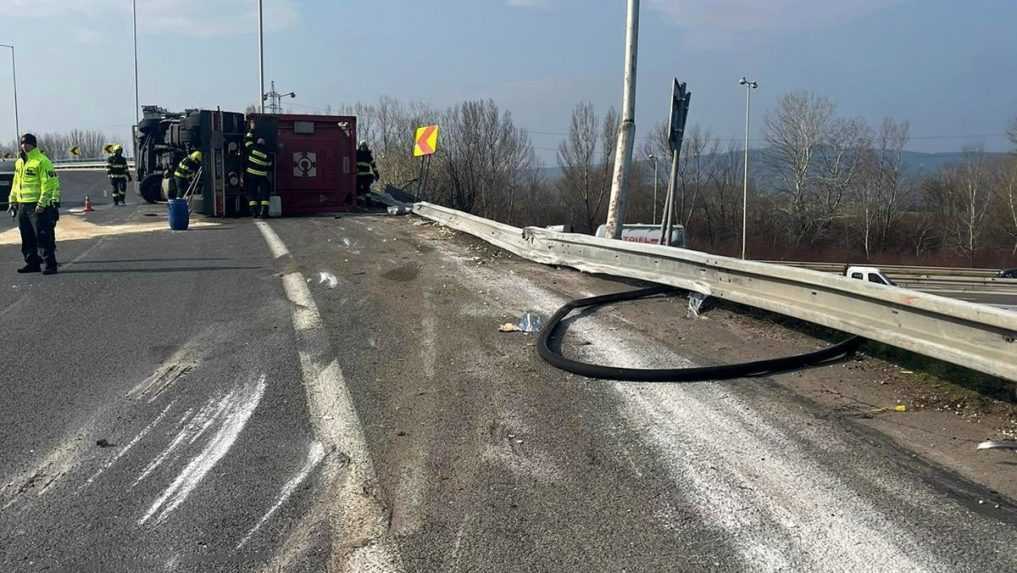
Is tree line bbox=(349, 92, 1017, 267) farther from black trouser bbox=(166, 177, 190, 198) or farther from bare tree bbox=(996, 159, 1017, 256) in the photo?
black trouser bbox=(166, 177, 190, 198)

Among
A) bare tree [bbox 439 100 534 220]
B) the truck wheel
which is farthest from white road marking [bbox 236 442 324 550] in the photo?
bare tree [bbox 439 100 534 220]

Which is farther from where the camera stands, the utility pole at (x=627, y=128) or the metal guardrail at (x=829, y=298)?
the utility pole at (x=627, y=128)

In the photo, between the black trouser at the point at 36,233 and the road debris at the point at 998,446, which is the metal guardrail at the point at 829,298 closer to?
the road debris at the point at 998,446

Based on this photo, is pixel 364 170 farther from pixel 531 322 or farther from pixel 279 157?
pixel 531 322

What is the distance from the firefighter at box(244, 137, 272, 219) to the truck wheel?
6235 millimetres

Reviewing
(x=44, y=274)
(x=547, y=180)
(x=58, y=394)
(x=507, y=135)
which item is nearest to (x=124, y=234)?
(x=44, y=274)

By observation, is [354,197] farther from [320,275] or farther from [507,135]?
[507,135]

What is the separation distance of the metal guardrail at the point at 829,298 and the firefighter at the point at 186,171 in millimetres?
11505

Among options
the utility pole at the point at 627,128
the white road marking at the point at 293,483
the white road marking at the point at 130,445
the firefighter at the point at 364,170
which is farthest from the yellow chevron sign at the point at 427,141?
the white road marking at the point at 293,483

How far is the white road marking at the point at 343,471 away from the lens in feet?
11.1

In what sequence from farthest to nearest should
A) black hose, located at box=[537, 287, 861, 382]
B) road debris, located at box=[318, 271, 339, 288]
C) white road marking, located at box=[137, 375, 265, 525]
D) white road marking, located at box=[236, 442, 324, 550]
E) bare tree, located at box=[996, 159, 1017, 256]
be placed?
bare tree, located at box=[996, 159, 1017, 256] < road debris, located at box=[318, 271, 339, 288] < black hose, located at box=[537, 287, 861, 382] < white road marking, located at box=[137, 375, 265, 525] < white road marking, located at box=[236, 442, 324, 550]

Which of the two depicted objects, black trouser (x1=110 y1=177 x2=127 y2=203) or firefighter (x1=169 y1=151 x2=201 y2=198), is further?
black trouser (x1=110 y1=177 x2=127 y2=203)

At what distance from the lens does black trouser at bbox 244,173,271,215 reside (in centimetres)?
1917

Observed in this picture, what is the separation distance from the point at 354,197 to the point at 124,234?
22.3ft
